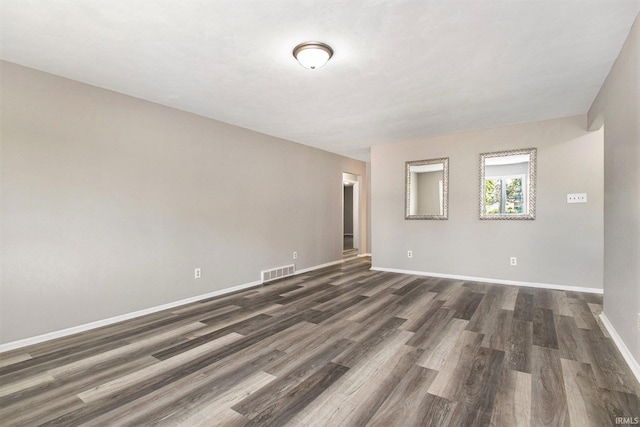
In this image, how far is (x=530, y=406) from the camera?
1.71m

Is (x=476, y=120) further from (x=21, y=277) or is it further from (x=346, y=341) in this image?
(x=21, y=277)

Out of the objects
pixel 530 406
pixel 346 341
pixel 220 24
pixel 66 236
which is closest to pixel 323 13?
pixel 220 24

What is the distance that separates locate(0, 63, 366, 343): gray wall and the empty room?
2 cm

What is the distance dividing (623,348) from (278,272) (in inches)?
166

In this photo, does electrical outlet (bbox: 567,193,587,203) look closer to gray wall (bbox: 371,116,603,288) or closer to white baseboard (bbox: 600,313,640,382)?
gray wall (bbox: 371,116,603,288)

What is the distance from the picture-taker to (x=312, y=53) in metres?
2.35

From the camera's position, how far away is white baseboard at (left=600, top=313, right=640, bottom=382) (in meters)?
2.00

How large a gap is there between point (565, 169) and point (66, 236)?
6.15 metres

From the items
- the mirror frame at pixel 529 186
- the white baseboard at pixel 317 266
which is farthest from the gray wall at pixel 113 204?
the mirror frame at pixel 529 186

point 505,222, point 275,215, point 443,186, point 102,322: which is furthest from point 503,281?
point 102,322

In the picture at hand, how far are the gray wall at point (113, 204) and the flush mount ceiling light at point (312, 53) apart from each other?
2.10m

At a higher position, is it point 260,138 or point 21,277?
point 260,138

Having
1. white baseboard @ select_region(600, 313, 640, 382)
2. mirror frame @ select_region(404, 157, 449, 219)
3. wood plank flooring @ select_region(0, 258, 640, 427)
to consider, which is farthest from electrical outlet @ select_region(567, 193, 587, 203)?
white baseboard @ select_region(600, 313, 640, 382)

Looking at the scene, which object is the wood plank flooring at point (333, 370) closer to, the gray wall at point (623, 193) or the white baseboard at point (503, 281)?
the gray wall at point (623, 193)
